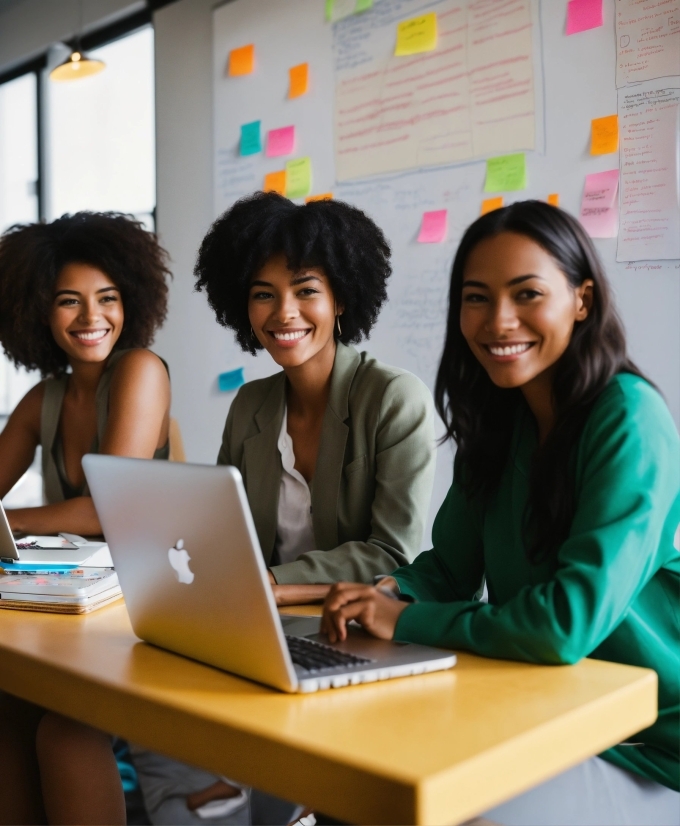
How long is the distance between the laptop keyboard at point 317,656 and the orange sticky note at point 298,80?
2656mm

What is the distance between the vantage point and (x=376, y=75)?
3102mm

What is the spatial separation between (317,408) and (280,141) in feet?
5.85

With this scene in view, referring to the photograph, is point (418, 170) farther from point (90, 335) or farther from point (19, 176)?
point (19, 176)

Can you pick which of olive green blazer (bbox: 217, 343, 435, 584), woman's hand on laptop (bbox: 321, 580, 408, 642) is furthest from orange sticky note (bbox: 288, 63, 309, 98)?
woman's hand on laptop (bbox: 321, 580, 408, 642)

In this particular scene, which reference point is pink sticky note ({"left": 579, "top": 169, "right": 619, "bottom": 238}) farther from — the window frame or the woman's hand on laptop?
the window frame

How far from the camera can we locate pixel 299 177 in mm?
3383

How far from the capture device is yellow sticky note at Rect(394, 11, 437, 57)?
2.92 meters

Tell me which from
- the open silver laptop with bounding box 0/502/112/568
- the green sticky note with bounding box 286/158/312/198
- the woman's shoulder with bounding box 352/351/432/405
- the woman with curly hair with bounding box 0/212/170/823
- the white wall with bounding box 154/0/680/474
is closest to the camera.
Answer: the open silver laptop with bounding box 0/502/112/568

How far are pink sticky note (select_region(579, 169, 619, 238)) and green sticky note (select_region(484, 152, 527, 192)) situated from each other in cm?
22

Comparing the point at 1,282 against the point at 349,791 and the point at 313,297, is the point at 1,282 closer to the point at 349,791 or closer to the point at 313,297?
the point at 313,297

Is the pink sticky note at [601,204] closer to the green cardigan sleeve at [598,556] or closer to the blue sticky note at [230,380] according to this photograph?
the green cardigan sleeve at [598,556]

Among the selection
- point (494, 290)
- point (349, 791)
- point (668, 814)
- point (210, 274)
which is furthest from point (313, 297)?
point (349, 791)

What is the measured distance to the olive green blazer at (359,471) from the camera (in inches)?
66.2

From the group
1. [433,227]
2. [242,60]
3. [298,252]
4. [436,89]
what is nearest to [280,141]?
[242,60]
